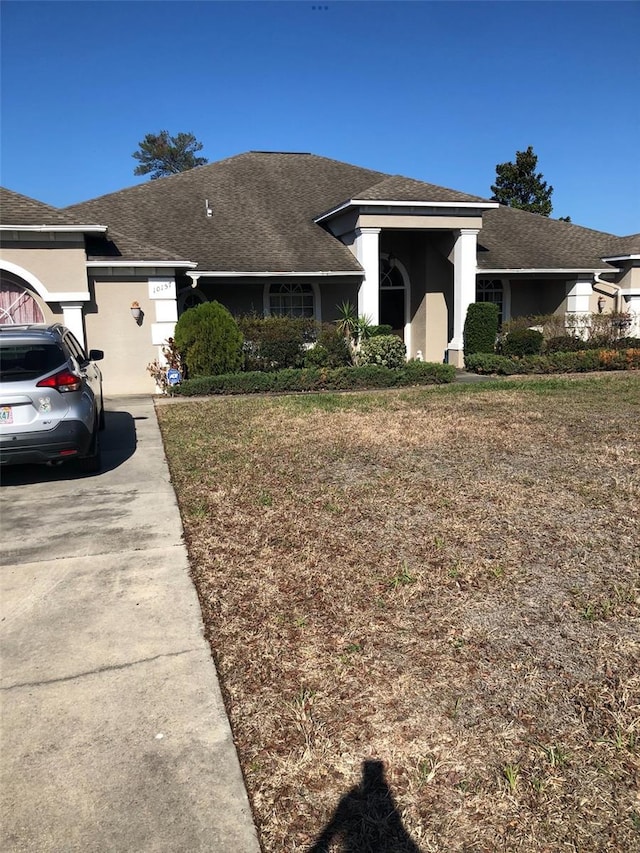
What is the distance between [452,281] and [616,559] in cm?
1658

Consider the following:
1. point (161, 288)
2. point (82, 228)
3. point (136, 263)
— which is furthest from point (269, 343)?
point (82, 228)

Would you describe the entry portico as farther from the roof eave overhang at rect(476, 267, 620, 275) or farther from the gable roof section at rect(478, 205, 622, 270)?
the gable roof section at rect(478, 205, 622, 270)

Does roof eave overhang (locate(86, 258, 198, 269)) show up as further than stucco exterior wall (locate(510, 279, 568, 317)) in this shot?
No

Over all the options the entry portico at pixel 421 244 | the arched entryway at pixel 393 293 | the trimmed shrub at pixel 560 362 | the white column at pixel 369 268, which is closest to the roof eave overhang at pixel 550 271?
the entry portico at pixel 421 244

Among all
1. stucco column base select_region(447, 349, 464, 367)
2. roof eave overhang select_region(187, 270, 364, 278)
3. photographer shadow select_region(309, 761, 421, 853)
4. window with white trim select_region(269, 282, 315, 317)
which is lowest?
photographer shadow select_region(309, 761, 421, 853)

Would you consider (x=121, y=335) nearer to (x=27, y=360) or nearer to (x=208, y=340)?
(x=208, y=340)

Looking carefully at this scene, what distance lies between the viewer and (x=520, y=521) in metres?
5.43

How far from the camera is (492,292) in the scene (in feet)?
69.3

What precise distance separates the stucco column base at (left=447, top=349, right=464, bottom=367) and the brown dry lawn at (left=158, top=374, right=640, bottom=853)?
36.7 ft

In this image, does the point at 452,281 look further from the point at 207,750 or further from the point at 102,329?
the point at 207,750

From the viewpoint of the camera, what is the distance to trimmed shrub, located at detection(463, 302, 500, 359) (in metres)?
18.3

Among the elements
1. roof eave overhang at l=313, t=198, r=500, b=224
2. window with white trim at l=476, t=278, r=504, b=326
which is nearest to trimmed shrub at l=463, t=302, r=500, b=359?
window with white trim at l=476, t=278, r=504, b=326

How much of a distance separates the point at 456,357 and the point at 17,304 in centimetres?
1172

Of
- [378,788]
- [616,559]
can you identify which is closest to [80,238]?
[616,559]
